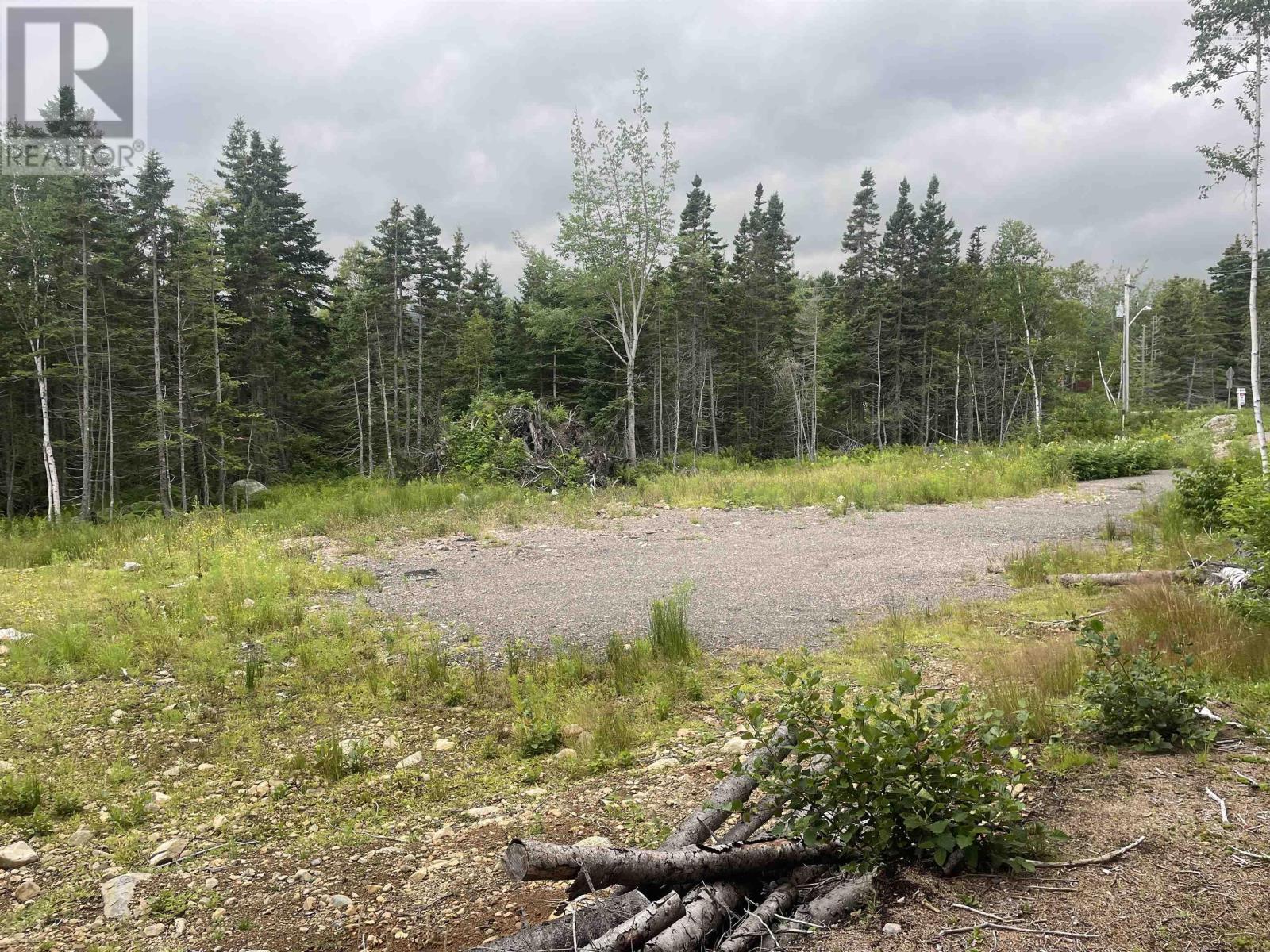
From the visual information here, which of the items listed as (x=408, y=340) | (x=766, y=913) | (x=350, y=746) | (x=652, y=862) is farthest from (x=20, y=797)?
(x=408, y=340)

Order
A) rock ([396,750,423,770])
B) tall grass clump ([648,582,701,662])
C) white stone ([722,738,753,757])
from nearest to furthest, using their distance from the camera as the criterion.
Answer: white stone ([722,738,753,757]), rock ([396,750,423,770]), tall grass clump ([648,582,701,662])

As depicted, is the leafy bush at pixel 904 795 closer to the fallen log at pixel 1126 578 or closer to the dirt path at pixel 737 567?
the dirt path at pixel 737 567

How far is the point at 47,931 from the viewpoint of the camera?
285cm

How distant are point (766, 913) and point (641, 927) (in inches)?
17.7

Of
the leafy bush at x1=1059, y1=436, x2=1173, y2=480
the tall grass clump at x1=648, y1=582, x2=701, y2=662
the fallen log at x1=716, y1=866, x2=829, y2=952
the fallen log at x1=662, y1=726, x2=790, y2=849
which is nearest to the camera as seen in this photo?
the fallen log at x1=716, y1=866, x2=829, y2=952

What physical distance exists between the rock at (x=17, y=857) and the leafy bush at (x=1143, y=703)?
548 cm

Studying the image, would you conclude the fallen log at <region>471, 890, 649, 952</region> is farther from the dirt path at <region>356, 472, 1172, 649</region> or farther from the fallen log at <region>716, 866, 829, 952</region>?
the dirt path at <region>356, 472, 1172, 649</region>

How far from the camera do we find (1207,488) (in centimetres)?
919

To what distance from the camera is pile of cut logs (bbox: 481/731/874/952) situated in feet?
6.36

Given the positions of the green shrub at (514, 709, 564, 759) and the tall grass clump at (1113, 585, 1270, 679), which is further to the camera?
the green shrub at (514, 709, 564, 759)

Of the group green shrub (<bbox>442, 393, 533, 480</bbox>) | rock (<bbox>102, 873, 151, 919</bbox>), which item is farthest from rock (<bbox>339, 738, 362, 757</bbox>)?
green shrub (<bbox>442, 393, 533, 480</bbox>)

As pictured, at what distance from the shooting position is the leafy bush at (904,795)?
228cm

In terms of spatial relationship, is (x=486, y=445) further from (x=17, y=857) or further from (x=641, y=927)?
(x=641, y=927)

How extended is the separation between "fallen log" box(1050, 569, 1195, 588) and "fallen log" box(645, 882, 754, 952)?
6.11m
